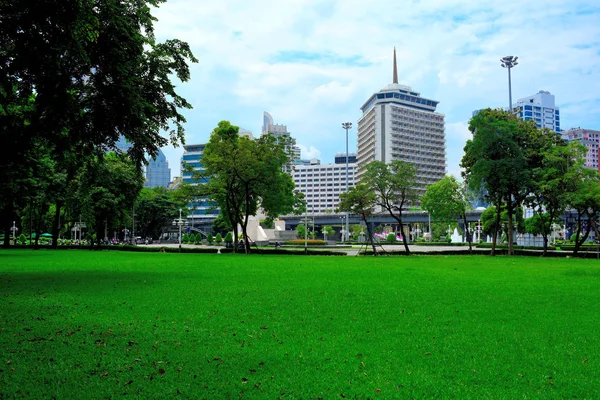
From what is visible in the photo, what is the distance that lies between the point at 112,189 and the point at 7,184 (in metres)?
21.0

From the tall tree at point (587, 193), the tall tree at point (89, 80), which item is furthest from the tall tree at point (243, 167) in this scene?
the tall tree at point (587, 193)

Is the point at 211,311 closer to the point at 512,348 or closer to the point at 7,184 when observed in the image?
the point at 512,348

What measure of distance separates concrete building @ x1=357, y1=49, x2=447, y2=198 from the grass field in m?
123

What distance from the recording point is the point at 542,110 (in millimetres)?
192875

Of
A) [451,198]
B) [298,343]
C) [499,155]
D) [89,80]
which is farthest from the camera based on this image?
[451,198]

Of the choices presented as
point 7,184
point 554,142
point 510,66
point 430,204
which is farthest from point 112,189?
point 510,66

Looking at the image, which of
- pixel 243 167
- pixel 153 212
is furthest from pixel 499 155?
pixel 153 212

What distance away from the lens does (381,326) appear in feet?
25.6

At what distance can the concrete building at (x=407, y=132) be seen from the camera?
133 m

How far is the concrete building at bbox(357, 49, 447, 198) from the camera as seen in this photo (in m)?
133

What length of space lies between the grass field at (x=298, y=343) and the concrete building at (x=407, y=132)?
4858 inches

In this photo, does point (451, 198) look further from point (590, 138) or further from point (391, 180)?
point (590, 138)

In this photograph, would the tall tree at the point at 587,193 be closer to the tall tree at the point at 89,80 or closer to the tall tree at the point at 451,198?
the tall tree at the point at 451,198

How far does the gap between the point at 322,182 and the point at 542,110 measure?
91.4 m
